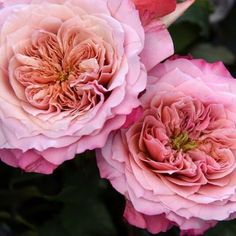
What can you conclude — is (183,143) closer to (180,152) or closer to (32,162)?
(180,152)

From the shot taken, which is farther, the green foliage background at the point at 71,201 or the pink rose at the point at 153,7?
the green foliage background at the point at 71,201

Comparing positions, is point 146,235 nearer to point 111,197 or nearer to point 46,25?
point 111,197

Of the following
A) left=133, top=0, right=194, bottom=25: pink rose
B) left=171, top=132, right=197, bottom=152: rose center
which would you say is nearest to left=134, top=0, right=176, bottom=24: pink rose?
left=133, top=0, right=194, bottom=25: pink rose

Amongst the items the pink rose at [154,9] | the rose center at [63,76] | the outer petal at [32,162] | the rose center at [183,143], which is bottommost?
the rose center at [183,143]

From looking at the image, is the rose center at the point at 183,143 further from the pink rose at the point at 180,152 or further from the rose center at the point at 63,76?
the rose center at the point at 63,76

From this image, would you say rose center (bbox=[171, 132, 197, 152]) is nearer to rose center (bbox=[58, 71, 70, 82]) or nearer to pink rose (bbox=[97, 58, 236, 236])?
pink rose (bbox=[97, 58, 236, 236])

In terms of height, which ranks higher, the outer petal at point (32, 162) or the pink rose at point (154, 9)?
the pink rose at point (154, 9)

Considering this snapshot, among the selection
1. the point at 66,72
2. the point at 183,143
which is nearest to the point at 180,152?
the point at 183,143

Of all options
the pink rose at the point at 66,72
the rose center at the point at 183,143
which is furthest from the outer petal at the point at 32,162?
the rose center at the point at 183,143
